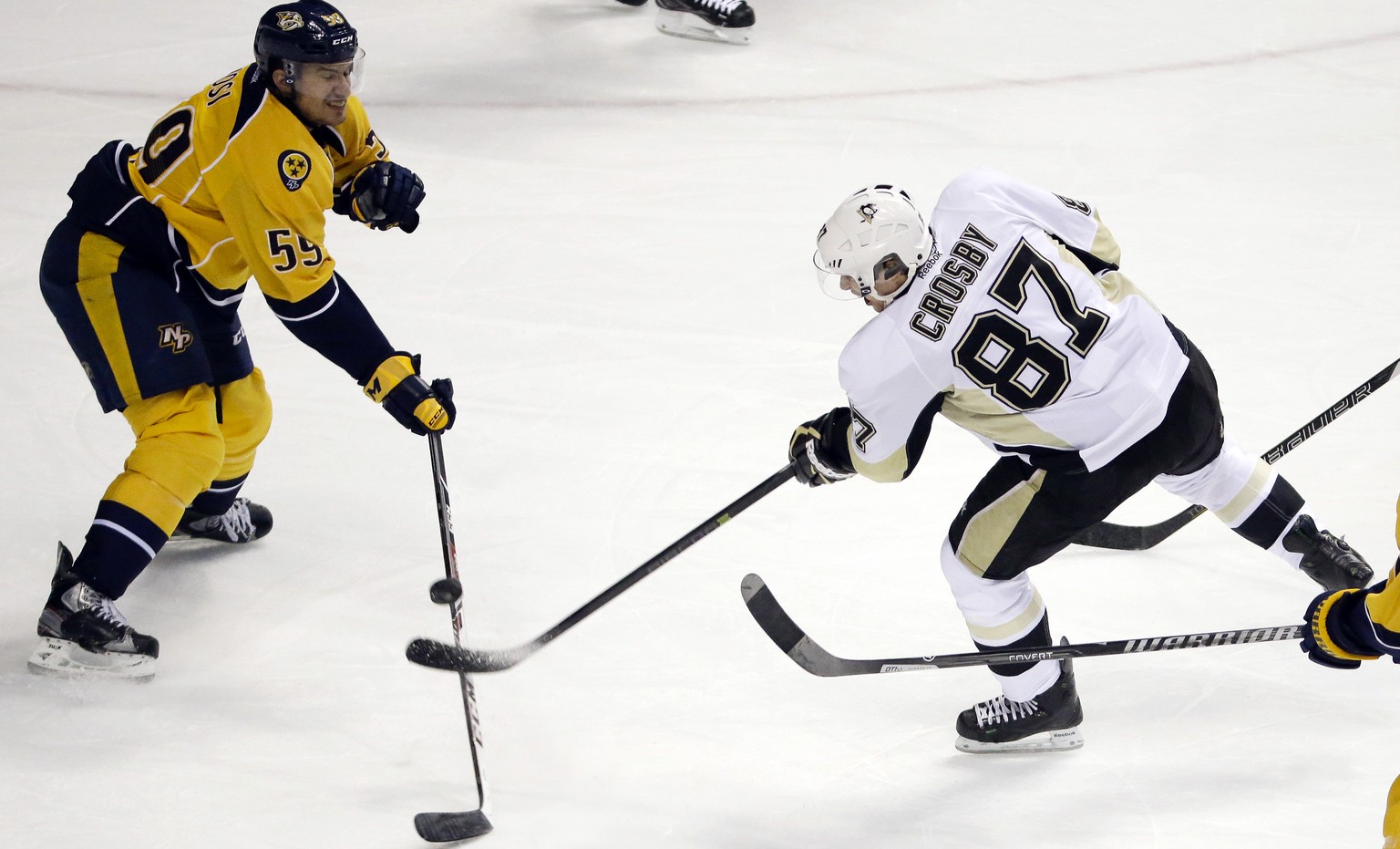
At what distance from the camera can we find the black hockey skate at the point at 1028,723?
2.62m

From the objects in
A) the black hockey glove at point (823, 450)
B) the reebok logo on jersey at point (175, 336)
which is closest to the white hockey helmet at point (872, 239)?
the black hockey glove at point (823, 450)

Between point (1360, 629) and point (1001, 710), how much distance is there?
757mm

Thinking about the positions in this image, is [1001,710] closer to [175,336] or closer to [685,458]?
[685,458]

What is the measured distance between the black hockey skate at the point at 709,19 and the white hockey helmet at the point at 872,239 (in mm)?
3912

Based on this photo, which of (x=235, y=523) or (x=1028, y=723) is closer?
(x=1028, y=723)

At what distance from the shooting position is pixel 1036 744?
2.66m

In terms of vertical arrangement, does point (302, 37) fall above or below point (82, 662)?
above

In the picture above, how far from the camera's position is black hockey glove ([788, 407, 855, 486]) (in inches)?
98.7

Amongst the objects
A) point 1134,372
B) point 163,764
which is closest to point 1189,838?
point 1134,372

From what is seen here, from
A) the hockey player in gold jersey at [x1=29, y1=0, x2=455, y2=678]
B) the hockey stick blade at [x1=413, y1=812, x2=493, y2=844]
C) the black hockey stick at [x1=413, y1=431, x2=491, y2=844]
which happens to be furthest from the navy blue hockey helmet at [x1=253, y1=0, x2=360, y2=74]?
the hockey stick blade at [x1=413, y1=812, x2=493, y2=844]

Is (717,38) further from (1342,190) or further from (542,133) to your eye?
(1342,190)

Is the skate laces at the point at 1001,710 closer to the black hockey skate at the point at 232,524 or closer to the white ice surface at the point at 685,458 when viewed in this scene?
→ the white ice surface at the point at 685,458

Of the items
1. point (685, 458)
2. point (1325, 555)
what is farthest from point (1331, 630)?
point (685, 458)

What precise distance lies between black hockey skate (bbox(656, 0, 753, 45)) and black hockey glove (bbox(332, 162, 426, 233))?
3369 mm
